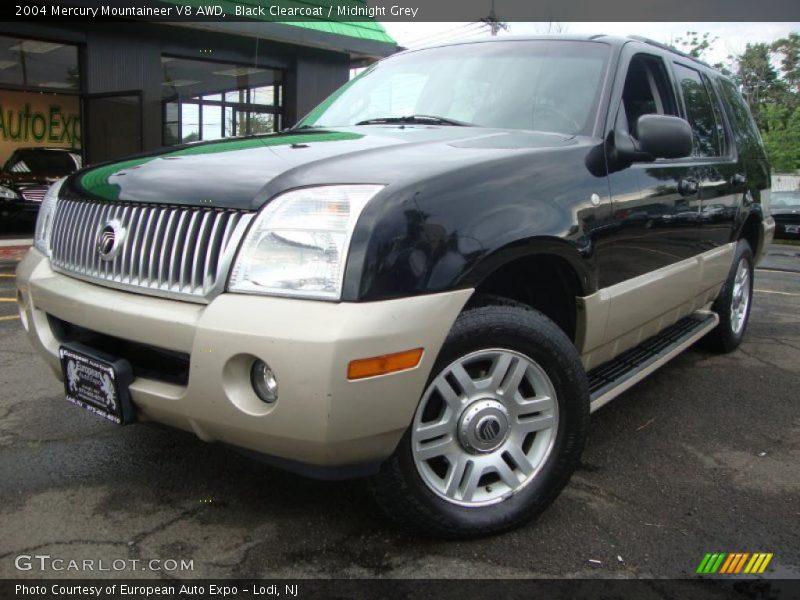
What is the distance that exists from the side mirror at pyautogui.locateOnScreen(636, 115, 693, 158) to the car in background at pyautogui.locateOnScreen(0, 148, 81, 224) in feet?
34.6

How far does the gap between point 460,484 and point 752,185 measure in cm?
350

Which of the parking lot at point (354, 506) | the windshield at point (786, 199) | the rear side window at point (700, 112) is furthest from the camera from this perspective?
the windshield at point (786, 199)

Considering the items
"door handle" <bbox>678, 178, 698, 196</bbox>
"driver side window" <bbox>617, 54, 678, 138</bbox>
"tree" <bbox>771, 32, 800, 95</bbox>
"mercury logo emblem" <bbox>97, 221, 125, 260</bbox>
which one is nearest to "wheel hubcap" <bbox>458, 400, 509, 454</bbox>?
"mercury logo emblem" <bbox>97, 221, 125, 260</bbox>

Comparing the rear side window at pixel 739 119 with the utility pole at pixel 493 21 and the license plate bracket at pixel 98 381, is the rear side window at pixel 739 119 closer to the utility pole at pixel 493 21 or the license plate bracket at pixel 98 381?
the license plate bracket at pixel 98 381

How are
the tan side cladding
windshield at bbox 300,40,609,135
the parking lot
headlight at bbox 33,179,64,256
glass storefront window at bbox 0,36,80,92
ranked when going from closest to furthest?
the parking lot < the tan side cladding < headlight at bbox 33,179,64,256 < windshield at bbox 300,40,609,135 < glass storefront window at bbox 0,36,80,92

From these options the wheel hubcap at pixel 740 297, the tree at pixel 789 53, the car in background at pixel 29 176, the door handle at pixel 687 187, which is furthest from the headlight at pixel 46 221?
the tree at pixel 789 53

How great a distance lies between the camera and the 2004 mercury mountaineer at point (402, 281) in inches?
79.8

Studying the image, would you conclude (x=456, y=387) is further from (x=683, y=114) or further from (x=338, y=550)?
(x=683, y=114)

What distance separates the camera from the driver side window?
3357 millimetres

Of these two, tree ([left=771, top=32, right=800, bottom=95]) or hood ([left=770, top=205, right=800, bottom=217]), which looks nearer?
hood ([left=770, top=205, right=800, bottom=217])

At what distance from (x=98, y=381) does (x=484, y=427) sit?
1285 millimetres

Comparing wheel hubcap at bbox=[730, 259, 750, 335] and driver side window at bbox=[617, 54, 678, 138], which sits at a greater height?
driver side window at bbox=[617, 54, 678, 138]

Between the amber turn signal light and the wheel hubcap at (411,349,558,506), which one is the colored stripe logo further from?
the amber turn signal light

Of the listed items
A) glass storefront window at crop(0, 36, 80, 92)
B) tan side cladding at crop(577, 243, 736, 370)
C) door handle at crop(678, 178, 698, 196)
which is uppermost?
glass storefront window at crop(0, 36, 80, 92)
